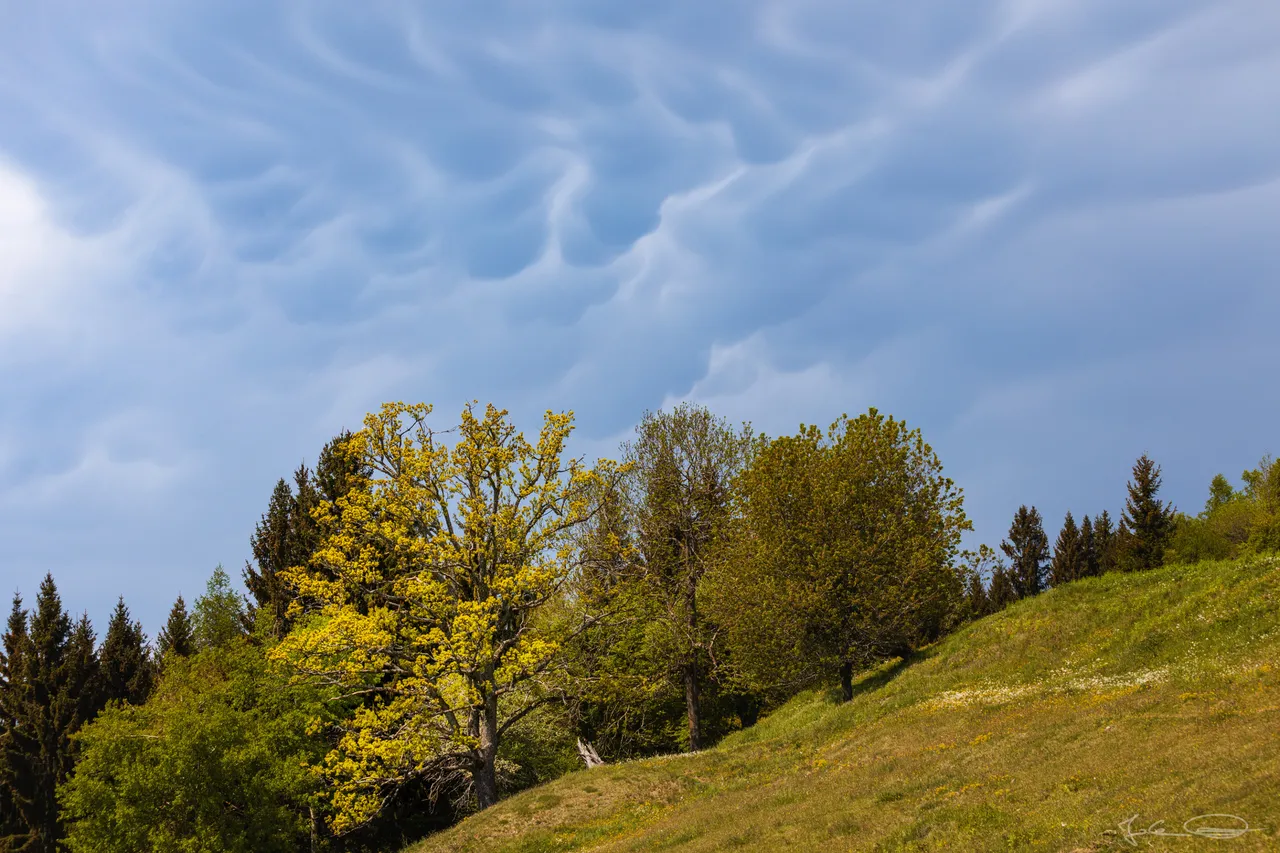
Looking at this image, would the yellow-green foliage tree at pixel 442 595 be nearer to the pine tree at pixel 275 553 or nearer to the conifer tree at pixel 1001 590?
the pine tree at pixel 275 553

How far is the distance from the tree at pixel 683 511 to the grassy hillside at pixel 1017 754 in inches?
404

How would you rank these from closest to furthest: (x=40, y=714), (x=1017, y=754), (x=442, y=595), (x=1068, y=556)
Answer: (x=1017, y=754) → (x=442, y=595) → (x=40, y=714) → (x=1068, y=556)

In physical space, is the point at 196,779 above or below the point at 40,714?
below

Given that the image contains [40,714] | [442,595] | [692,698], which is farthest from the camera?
[40,714]

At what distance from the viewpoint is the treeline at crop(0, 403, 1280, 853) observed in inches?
1494

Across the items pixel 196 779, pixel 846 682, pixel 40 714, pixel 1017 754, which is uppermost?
pixel 40 714

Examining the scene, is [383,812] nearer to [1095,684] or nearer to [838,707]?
[838,707]

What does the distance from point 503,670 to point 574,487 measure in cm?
883

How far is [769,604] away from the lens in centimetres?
4175

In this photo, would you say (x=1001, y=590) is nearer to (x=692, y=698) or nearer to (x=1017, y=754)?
(x=692, y=698)

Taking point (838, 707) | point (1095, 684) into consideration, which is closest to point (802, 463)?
point (838, 707)

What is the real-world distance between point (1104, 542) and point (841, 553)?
7775 cm

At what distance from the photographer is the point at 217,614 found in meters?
71.7

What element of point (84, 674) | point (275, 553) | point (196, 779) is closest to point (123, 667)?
point (84, 674)
